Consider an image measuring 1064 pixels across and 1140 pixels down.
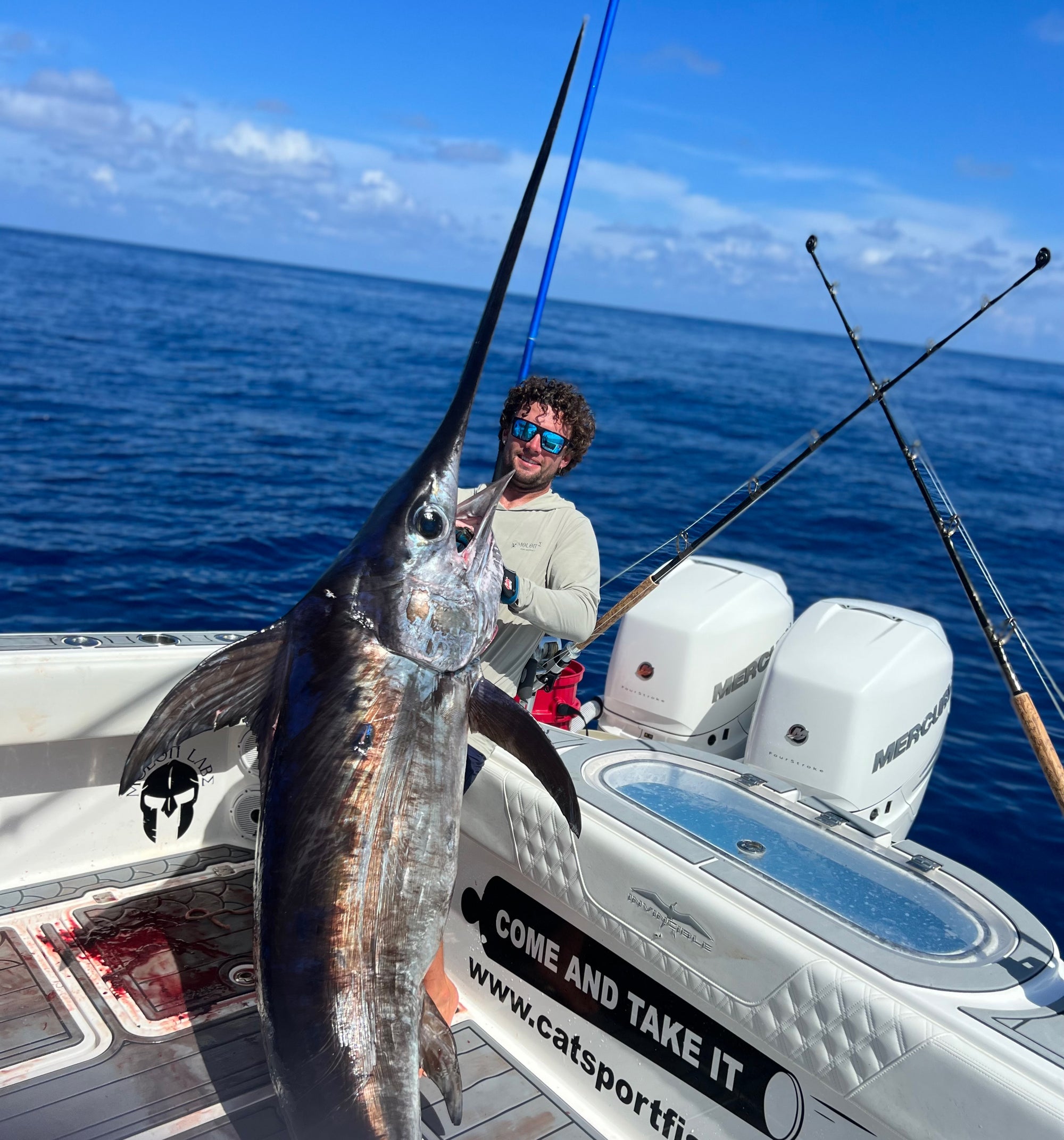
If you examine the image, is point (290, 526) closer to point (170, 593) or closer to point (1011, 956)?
point (170, 593)

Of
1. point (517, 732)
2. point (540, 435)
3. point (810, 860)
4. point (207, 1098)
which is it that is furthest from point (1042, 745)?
point (207, 1098)

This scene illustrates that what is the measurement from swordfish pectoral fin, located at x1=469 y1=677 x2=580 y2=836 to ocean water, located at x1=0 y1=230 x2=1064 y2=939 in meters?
1.85

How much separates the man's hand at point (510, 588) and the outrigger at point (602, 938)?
0.61 metres

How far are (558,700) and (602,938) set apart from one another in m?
1.37

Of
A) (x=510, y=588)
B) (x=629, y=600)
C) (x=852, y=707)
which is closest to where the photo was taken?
(x=510, y=588)

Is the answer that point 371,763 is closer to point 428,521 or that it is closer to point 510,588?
point 428,521

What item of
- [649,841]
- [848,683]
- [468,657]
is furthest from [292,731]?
[848,683]

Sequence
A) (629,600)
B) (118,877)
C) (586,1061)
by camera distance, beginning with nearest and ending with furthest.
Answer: (586,1061), (118,877), (629,600)

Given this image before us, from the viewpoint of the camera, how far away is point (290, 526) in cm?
1155

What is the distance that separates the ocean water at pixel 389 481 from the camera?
8.17 meters

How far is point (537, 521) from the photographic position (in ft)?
9.31

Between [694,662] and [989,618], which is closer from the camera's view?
[989,618]

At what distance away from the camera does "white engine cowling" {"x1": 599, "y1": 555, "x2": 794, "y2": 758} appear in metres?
4.18

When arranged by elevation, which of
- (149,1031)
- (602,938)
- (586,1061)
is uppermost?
(602,938)
